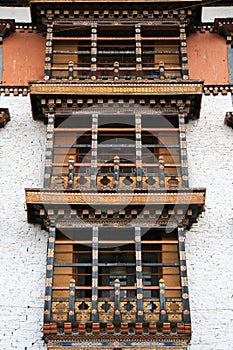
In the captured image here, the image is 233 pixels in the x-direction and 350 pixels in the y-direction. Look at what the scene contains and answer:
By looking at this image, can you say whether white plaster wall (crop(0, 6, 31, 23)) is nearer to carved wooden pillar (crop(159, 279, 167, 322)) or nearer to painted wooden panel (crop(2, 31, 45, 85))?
painted wooden panel (crop(2, 31, 45, 85))

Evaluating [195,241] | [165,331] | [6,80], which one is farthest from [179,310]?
[6,80]

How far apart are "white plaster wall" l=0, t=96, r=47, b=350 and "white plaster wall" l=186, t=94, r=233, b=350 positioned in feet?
9.01

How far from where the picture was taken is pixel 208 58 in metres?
18.0

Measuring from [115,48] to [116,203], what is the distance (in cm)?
456

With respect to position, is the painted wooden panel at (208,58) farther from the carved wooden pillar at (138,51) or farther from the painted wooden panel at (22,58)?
the painted wooden panel at (22,58)

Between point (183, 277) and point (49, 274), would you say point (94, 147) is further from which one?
point (183, 277)

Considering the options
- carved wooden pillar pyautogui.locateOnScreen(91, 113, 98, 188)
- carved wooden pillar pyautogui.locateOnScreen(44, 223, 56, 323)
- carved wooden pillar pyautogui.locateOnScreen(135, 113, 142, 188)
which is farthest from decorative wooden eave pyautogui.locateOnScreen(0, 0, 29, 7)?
carved wooden pillar pyautogui.locateOnScreen(44, 223, 56, 323)

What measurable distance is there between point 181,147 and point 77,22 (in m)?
4.04

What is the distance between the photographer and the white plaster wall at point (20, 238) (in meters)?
13.7

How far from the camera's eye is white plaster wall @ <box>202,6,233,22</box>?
62.6 ft

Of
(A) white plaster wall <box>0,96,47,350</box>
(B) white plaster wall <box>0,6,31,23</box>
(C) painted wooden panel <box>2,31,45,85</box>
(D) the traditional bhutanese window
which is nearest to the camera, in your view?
(A) white plaster wall <box>0,96,47,350</box>

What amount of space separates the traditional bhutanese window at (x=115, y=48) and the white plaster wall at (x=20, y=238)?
4.34 ft

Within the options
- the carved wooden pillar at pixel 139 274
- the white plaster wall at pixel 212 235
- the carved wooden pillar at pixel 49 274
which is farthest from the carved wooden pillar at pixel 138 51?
the carved wooden pillar at pixel 49 274

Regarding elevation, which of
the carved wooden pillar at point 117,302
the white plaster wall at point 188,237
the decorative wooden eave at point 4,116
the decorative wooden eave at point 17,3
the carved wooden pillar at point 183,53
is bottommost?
the carved wooden pillar at point 117,302
